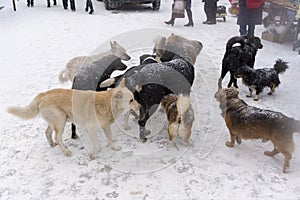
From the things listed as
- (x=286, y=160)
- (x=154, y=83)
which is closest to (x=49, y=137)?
(x=154, y=83)

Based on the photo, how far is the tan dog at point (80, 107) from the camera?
3.48 m

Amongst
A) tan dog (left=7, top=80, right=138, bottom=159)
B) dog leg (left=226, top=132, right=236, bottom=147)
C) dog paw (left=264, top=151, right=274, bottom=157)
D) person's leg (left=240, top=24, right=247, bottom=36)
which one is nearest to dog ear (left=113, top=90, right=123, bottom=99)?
tan dog (left=7, top=80, right=138, bottom=159)

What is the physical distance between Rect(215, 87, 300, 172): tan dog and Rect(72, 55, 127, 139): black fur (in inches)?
59.9

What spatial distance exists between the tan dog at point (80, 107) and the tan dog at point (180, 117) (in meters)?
0.47

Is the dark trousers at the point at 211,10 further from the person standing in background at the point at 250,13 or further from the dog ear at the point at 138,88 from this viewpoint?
the dog ear at the point at 138,88

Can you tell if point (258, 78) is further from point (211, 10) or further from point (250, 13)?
point (211, 10)

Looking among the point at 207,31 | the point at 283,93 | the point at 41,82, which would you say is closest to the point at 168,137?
the point at 283,93

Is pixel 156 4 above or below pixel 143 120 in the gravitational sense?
above

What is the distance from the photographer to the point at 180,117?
3676mm

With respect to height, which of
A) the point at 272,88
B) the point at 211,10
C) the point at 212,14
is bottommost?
the point at 272,88

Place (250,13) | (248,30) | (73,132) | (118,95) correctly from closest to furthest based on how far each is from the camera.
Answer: (118,95), (73,132), (250,13), (248,30)

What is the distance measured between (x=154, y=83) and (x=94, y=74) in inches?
32.1

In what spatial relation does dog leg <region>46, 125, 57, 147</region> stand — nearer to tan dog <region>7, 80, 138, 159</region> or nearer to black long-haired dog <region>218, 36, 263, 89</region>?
tan dog <region>7, 80, 138, 159</region>

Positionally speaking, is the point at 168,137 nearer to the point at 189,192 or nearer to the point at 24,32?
the point at 189,192
